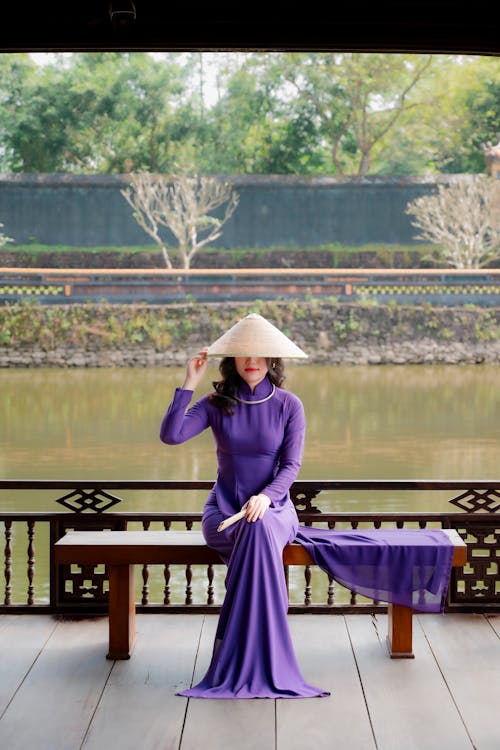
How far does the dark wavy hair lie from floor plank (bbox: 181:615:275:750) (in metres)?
0.70

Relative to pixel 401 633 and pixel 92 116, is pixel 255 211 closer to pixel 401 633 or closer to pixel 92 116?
pixel 92 116

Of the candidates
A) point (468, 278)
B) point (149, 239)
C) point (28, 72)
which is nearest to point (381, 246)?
point (468, 278)

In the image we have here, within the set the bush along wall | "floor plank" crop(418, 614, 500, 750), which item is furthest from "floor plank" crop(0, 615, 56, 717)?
the bush along wall

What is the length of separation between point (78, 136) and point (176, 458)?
7.96 metres

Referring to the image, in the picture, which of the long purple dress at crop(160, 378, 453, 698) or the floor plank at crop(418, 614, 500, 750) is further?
the long purple dress at crop(160, 378, 453, 698)

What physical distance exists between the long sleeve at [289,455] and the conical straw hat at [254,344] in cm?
13

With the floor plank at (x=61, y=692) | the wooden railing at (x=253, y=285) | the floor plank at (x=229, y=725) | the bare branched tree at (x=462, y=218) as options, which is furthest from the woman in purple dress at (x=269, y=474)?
the bare branched tree at (x=462, y=218)

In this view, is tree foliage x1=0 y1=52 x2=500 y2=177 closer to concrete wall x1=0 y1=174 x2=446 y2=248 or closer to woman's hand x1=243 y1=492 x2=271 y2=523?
concrete wall x1=0 y1=174 x2=446 y2=248

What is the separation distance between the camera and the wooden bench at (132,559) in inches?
106

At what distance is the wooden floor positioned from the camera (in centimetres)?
223

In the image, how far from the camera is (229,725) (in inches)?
90.1

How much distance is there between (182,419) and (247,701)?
691 millimetres
